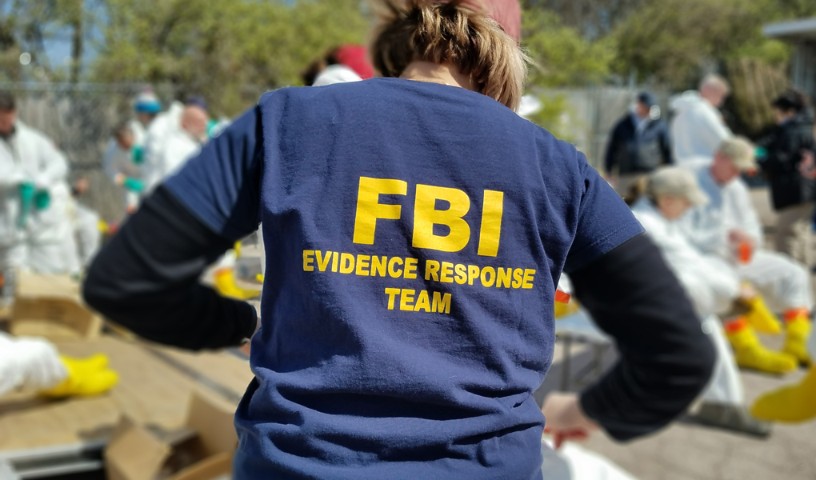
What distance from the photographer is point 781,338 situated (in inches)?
241

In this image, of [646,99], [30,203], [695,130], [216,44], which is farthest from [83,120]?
[695,130]

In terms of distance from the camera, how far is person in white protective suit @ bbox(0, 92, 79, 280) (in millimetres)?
6102

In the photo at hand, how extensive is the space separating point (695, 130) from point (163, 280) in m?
6.73

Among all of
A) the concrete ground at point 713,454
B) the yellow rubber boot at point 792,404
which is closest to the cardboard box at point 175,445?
the concrete ground at point 713,454

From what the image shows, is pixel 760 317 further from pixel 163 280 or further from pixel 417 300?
pixel 163 280

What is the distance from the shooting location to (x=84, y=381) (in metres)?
3.94

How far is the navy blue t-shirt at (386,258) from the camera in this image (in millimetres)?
936

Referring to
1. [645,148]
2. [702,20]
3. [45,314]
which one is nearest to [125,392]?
[45,314]

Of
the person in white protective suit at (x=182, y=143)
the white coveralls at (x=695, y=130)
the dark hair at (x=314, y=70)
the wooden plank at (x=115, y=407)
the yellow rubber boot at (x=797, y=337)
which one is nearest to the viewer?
the dark hair at (x=314, y=70)

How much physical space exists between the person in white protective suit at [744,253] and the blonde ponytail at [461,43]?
4070mm

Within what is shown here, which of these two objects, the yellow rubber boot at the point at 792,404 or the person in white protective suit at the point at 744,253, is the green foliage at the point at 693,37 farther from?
the yellow rubber boot at the point at 792,404

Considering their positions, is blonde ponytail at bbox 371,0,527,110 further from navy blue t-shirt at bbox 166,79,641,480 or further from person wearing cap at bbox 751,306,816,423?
person wearing cap at bbox 751,306,816,423

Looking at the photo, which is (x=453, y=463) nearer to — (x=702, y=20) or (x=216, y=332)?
(x=216, y=332)

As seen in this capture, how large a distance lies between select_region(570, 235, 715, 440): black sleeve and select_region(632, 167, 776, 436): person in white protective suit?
2.85m
